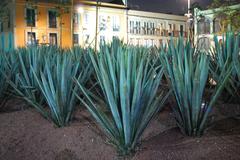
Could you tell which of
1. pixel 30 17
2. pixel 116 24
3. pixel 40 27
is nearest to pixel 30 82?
pixel 30 17

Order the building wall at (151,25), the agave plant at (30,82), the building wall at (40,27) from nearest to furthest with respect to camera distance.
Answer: the agave plant at (30,82) → the building wall at (40,27) → the building wall at (151,25)

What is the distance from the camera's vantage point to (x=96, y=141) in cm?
286

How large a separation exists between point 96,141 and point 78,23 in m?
36.4

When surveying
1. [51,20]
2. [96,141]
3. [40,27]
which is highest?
[51,20]

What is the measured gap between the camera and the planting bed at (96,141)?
244 cm

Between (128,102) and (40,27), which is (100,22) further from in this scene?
(128,102)

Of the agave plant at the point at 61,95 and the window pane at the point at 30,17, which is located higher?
the window pane at the point at 30,17

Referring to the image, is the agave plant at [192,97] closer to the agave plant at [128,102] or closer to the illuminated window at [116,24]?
the agave plant at [128,102]

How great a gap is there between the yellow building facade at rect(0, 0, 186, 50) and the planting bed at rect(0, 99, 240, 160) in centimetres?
2598

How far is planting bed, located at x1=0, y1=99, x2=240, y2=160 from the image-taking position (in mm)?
2436

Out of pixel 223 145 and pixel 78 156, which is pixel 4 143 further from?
pixel 223 145

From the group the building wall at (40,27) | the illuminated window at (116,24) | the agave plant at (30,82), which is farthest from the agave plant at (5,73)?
the illuminated window at (116,24)

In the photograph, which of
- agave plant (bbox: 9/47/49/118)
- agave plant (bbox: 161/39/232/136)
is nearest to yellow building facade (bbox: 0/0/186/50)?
agave plant (bbox: 9/47/49/118)

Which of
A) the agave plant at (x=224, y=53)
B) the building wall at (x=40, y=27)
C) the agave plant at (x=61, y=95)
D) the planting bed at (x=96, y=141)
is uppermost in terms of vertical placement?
the building wall at (x=40, y=27)
